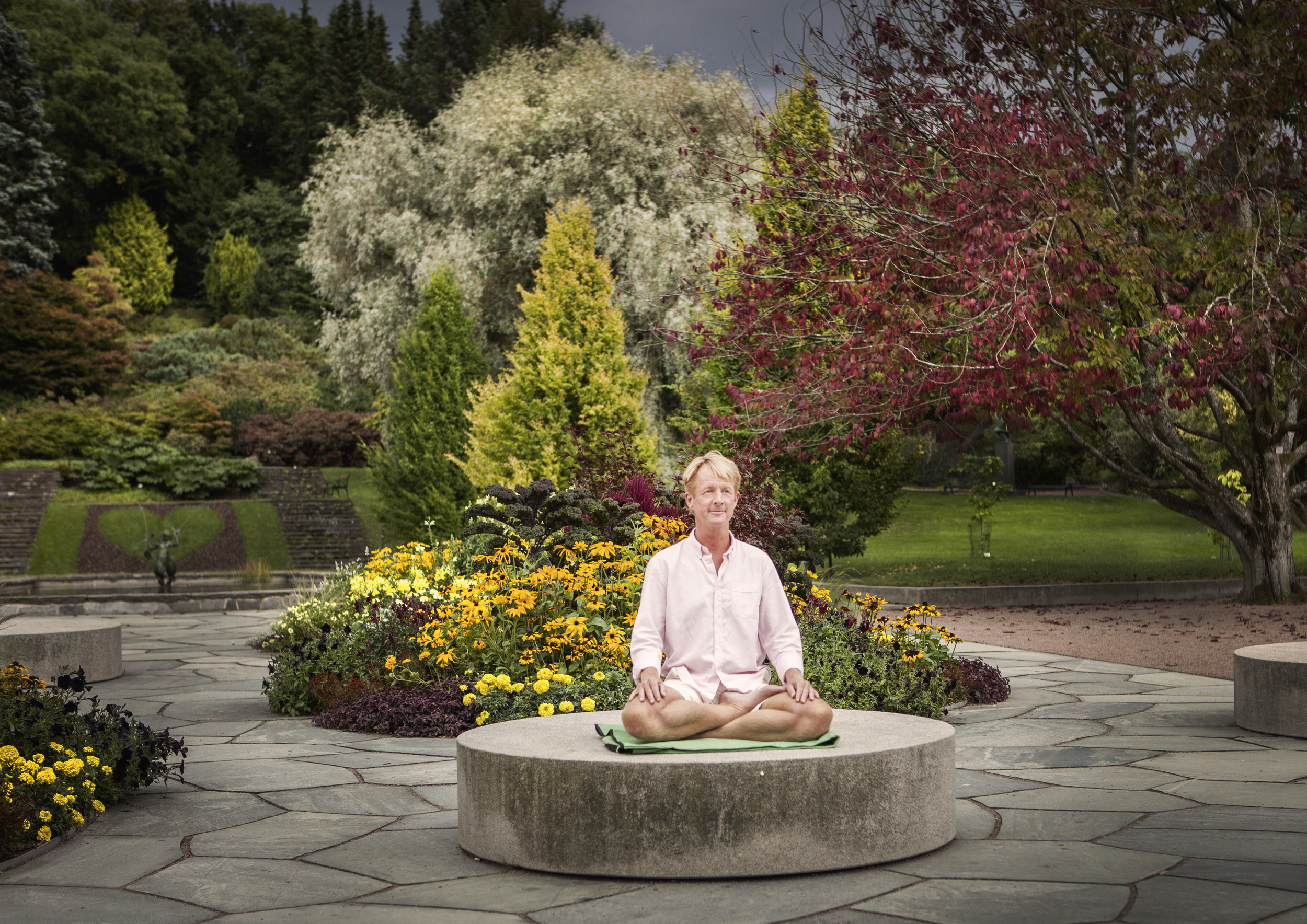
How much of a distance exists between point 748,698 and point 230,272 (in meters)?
48.4

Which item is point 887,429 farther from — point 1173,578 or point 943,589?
point 1173,578

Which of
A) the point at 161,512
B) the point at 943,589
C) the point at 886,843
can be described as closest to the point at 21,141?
the point at 161,512

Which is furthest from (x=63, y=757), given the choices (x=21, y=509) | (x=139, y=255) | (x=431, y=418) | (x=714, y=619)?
(x=139, y=255)

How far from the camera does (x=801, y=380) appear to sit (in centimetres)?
1362

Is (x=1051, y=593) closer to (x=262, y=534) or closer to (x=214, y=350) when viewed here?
(x=262, y=534)

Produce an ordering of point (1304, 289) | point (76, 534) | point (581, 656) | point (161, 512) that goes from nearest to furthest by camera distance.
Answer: point (581, 656) < point (1304, 289) < point (76, 534) < point (161, 512)

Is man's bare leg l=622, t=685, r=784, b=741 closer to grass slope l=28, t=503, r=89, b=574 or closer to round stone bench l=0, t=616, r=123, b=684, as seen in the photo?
round stone bench l=0, t=616, r=123, b=684

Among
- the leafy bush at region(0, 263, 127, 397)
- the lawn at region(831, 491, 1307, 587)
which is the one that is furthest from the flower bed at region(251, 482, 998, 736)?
the leafy bush at region(0, 263, 127, 397)

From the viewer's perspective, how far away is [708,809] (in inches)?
158

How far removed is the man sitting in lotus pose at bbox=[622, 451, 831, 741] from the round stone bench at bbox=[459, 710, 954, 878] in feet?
0.81

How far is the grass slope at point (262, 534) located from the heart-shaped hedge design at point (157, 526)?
0.52m

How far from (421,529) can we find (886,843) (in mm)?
16228

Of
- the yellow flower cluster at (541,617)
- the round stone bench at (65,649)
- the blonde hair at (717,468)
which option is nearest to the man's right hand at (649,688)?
the blonde hair at (717,468)

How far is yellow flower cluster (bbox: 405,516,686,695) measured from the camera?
7.31 m
